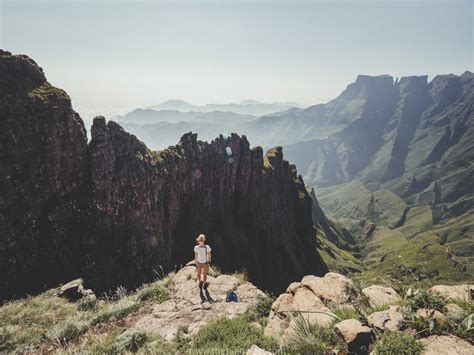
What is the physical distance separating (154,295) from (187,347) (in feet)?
26.4

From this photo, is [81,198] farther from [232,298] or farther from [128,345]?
[128,345]

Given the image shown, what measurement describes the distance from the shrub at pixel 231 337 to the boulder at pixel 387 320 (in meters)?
3.20

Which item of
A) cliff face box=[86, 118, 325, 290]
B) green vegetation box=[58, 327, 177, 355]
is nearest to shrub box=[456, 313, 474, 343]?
green vegetation box=[58, 327, 177, 355]

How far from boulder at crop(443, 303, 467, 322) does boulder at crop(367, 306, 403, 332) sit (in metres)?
1.20

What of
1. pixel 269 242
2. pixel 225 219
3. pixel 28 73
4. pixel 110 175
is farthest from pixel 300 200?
pixel 28 73

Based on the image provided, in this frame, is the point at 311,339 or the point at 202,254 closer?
the point at 311,339

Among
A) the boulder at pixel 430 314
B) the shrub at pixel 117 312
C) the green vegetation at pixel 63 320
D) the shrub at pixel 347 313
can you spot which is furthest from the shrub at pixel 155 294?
the boulder at pixel 430 314

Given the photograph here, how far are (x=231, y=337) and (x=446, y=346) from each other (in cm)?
657

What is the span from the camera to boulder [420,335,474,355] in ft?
22.9

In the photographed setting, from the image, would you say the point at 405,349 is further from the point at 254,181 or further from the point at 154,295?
the point at 254,181

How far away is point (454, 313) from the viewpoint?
26.1 ft

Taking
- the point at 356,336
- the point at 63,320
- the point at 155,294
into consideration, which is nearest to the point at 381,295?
the point at 356,336

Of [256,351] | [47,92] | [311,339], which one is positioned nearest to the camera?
[311,339]

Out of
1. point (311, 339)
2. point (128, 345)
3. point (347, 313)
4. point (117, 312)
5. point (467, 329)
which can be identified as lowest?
point (117, 312)
